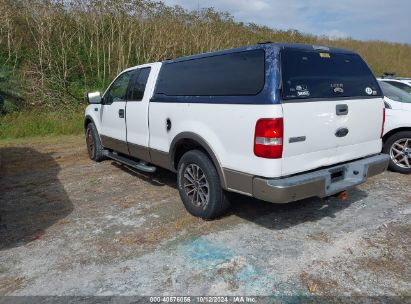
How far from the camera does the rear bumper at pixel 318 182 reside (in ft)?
11.0

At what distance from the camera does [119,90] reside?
596 centimetres

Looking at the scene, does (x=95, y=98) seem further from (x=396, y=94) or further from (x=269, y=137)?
(x=396, y=94)

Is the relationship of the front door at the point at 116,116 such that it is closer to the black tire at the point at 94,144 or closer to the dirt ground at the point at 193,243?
the black tire at the point at 94,144

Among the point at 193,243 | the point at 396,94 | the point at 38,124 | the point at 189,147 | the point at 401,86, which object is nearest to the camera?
the point at 193,243

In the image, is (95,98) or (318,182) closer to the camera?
(318,182)

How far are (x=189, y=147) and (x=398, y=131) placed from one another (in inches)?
146

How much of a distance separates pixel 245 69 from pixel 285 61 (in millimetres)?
401

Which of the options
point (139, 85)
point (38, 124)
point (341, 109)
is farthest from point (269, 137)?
point (38, 124)

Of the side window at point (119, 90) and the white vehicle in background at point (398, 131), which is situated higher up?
the side window at point (119, 90)

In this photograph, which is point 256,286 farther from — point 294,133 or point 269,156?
point 294,133

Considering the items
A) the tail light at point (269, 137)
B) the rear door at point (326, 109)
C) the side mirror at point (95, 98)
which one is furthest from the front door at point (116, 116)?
the rear door at point (326, 109)

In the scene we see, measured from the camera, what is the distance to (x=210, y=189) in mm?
3982

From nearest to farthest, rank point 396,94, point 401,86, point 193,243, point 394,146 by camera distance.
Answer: point 193,243 < point 394,146 < point 396,94 < point 401,86

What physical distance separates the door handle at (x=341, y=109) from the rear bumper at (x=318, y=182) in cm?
55
